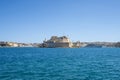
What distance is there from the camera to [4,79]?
925 inches

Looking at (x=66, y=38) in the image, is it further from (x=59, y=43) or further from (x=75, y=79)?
(x=75, y=79)

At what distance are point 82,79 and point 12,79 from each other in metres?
6.81

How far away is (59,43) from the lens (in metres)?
200

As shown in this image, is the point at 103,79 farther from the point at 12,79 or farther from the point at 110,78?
the point at 12,79

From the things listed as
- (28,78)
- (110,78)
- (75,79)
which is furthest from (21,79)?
(110,78)

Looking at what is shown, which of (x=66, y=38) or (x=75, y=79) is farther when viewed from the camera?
(x=66, y=38)

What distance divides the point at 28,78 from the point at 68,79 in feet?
13.2

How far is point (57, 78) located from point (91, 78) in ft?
11.1

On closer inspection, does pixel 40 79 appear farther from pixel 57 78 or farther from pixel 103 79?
pixel 103 79

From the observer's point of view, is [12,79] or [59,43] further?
[59,43]

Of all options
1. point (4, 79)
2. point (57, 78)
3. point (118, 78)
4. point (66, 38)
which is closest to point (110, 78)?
point (118, 78)

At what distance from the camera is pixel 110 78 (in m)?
24.3

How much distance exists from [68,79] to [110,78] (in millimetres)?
4393

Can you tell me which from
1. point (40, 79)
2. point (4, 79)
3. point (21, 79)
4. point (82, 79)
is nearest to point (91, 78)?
point (82, 79)
